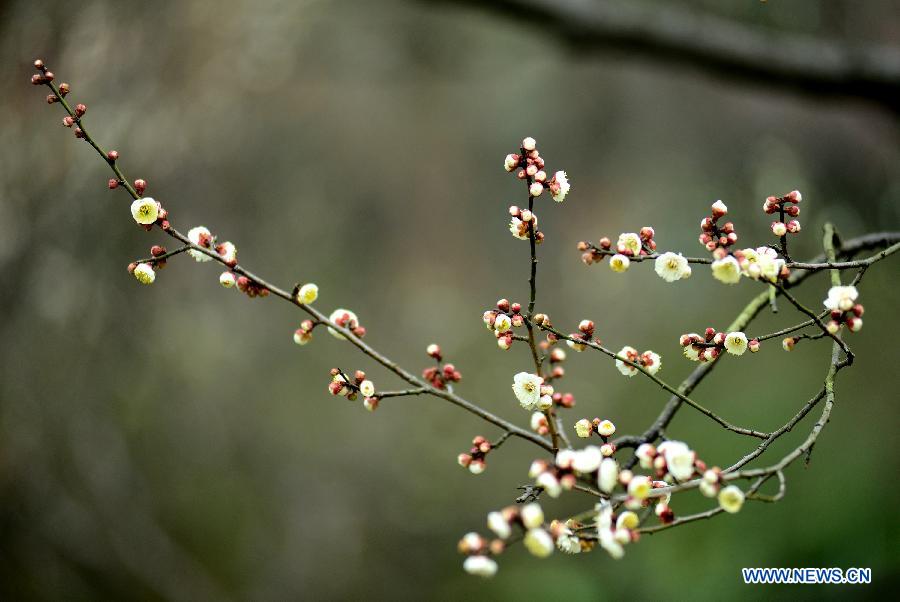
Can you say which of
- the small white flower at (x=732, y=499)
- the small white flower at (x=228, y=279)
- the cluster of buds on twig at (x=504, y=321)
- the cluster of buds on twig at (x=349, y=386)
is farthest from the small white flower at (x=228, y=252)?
the small white flower at (x=732, y=499)

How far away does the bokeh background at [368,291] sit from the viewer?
73.1 inches

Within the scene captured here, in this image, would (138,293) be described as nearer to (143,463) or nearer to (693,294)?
(143,463)

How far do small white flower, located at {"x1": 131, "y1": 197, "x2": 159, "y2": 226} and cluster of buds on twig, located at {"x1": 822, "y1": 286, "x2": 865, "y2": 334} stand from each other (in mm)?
630

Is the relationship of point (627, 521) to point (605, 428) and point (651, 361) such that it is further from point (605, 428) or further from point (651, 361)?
point (651, 361)

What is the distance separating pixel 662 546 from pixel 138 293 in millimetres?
1843

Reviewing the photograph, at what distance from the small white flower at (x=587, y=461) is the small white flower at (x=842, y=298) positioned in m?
0.25


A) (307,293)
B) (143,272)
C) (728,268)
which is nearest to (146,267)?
(143,272)

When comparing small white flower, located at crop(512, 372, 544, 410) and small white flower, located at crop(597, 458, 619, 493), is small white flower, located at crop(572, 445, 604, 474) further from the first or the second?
small white flower, located at crop(512, 372, 544, 410)

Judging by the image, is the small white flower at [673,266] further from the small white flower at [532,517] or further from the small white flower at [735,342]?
the small white flower at [532,517]

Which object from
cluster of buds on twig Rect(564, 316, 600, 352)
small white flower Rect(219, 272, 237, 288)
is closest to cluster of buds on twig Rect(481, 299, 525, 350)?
cluster of buds on twig Rect(564, 316, 600, 352)

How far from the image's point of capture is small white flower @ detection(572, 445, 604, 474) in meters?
0.51

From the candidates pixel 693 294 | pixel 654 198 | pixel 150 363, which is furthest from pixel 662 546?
pixel 150 363

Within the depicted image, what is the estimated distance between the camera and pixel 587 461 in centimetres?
51

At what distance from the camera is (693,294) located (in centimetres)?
284
